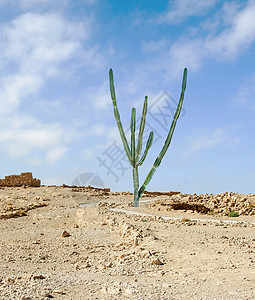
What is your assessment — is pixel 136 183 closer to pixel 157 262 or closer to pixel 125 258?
pixel 125 258

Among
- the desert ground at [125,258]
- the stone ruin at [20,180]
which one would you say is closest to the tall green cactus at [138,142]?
the desert ground at [125,258]

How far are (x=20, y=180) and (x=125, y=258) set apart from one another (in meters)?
25.0

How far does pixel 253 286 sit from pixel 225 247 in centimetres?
261

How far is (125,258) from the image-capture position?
22.4ft

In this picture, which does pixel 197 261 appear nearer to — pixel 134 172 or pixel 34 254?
pixel 34 254

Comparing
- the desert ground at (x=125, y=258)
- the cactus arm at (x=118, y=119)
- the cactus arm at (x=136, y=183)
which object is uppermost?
the cactus arm at (x=118, y=119)

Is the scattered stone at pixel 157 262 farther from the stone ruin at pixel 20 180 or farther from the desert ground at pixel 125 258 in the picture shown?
the stone ruin at pixel 20 180

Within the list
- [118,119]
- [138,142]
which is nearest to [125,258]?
[138,142]

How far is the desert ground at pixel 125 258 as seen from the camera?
4797 mm

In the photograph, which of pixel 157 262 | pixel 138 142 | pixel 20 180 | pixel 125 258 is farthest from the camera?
pixel 20 180

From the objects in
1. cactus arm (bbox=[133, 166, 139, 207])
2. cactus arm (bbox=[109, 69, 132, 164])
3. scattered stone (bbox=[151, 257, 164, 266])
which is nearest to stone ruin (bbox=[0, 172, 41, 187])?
cactus arm (bbox=[133, 166, 139, 207])

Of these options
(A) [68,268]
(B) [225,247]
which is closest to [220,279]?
(B) [225,247]

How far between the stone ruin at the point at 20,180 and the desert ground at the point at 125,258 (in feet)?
52.9

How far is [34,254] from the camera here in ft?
27.0
